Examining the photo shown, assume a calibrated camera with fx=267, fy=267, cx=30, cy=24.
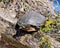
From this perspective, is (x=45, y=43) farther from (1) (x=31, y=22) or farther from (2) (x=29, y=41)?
(1) (x=31, y=22)

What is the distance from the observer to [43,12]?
614 cm

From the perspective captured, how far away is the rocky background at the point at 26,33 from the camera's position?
494cm

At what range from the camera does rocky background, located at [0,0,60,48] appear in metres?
4.94

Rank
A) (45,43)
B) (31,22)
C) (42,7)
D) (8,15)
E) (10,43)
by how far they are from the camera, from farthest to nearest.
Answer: (42,7) → (8,15) → (31,22) → (10,43) → (45,43)

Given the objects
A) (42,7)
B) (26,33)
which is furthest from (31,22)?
(42,7)

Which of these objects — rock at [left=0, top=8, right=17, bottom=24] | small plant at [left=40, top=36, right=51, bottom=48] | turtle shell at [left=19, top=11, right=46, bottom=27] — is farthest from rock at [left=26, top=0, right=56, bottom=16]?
small plant at [left=40, top=36, right=51, bottom=48]

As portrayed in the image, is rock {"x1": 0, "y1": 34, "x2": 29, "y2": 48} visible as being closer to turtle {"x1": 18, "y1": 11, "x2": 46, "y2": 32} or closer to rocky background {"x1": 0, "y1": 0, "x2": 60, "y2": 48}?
rocky background {"x1": 0, "y1": 0, "x2": 60, "y2": 48}

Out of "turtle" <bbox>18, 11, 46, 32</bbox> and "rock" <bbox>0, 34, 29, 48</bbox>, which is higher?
"turtle" <bbox>18, 11, 46, 32</bbox>

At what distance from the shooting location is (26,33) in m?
5.31

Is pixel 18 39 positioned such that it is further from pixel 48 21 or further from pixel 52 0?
pixel 52 0

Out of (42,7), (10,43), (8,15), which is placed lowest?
(10,43)

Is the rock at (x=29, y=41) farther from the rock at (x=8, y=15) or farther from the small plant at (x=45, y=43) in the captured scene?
the rock at (x=8, y=15)

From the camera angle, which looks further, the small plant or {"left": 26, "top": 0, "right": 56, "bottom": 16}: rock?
{"left": 26, "top": 0, "right": 56, "bottom": 16}: rock

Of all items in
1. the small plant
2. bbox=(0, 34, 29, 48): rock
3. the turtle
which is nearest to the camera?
the small plant
